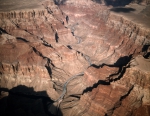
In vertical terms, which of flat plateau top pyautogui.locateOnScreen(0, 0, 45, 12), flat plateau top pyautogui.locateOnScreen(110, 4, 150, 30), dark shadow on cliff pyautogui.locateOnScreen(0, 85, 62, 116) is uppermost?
flat plateau top pyautogui.locateOnScreen(110, 4, 150, 30)

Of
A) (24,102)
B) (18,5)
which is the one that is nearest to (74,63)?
(24,102)

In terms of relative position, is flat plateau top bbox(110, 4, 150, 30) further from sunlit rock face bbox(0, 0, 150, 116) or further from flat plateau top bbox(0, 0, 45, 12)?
flat plateau top bbox(0, 0, 45, 12)

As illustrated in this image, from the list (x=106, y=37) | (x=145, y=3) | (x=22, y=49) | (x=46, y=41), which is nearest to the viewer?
(x=22, y=49)

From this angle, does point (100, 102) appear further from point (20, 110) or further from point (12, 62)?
point (12, 62)

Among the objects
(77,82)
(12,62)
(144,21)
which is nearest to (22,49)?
(12,62)

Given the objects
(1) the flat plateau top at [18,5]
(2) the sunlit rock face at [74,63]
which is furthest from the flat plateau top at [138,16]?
(1) the flat plateau top at [18,5]

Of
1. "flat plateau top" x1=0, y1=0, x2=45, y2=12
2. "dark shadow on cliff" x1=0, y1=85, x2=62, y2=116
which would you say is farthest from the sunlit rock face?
"flat plateau top" x1=0, y1=0, x2=45, y2=12
